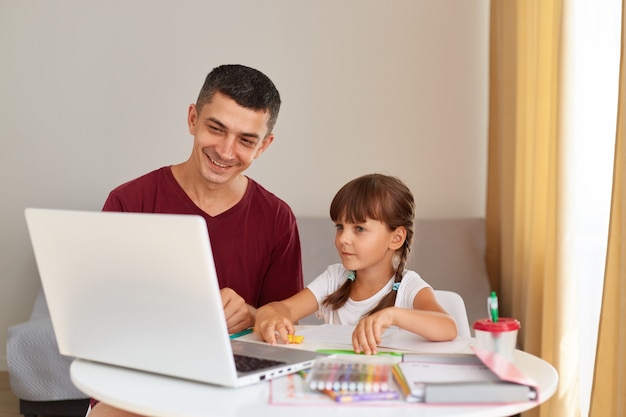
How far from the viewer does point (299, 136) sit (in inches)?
150

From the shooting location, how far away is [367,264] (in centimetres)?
197

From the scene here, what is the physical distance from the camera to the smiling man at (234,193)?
199cm

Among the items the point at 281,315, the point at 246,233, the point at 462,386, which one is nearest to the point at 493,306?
the point at 462,386

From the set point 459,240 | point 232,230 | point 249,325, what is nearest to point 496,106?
point 459,240

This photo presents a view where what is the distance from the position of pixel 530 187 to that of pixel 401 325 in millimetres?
1564

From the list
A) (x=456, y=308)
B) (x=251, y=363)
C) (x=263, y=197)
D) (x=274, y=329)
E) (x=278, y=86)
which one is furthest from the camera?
(x=278, y=86)

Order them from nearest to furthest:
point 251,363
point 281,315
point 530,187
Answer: point 251,363 → point 281,315 → point 530,187

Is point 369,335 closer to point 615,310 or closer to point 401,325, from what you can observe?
point 401,325

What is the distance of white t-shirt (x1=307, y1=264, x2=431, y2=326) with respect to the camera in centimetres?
196

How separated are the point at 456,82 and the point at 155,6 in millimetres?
1362

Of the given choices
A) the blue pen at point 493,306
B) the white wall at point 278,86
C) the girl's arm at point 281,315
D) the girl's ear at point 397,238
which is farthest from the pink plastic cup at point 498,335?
the white wall at point 278,86

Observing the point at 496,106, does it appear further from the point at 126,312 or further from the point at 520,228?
the point at 126,312

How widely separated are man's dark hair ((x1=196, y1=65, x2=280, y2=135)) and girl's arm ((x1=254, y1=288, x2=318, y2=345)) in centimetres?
42

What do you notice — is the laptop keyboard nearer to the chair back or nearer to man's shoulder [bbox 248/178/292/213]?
the chair back
